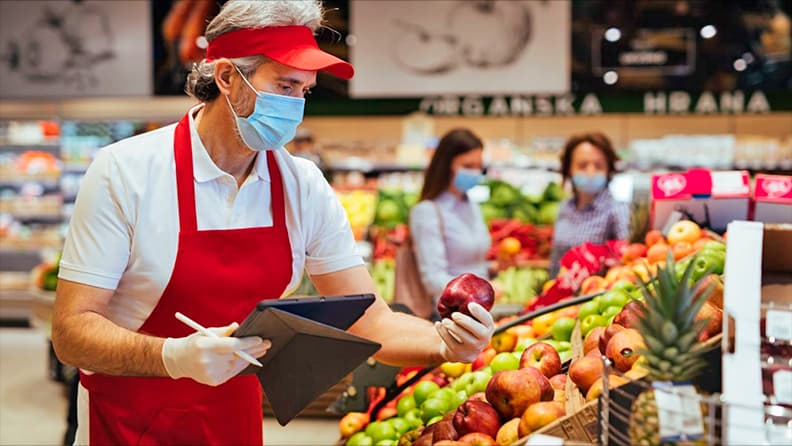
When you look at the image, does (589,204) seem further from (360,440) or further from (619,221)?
(360,440)

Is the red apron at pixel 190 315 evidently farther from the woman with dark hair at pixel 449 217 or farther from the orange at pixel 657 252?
the woman with dark hair at pixel 449 217

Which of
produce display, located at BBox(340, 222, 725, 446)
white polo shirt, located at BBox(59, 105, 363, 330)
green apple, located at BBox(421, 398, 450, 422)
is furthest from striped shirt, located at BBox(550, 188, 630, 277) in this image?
white polo shirt, located at BBox(59, 105, 363, 330)

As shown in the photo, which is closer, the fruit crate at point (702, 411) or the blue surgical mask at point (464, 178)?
the fruit crate at point (702, 411)

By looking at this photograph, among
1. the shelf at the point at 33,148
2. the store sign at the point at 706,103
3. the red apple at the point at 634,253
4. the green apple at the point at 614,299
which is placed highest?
the store sign at the point at 706,103

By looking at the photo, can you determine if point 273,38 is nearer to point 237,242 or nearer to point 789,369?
point 237,242

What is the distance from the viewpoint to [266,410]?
6.02 metres

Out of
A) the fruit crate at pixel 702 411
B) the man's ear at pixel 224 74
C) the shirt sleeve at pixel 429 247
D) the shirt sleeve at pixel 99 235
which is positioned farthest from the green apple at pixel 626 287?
the shirt sleeve at pixel 429 247

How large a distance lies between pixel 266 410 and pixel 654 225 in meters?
2.96

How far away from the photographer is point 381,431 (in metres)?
3.05

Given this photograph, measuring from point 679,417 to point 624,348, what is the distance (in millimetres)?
624

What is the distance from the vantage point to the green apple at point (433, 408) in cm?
291

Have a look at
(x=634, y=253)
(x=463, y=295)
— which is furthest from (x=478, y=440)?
(x=634, y=253)

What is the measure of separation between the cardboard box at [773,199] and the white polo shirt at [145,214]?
5.73ft

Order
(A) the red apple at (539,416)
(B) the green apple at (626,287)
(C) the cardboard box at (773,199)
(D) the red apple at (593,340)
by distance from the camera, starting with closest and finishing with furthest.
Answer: (A) the red apple at (539,416), (D) the red apple at (593,340), (B) the green apple at (626,287), (C) the cardboard box at (773,199)
